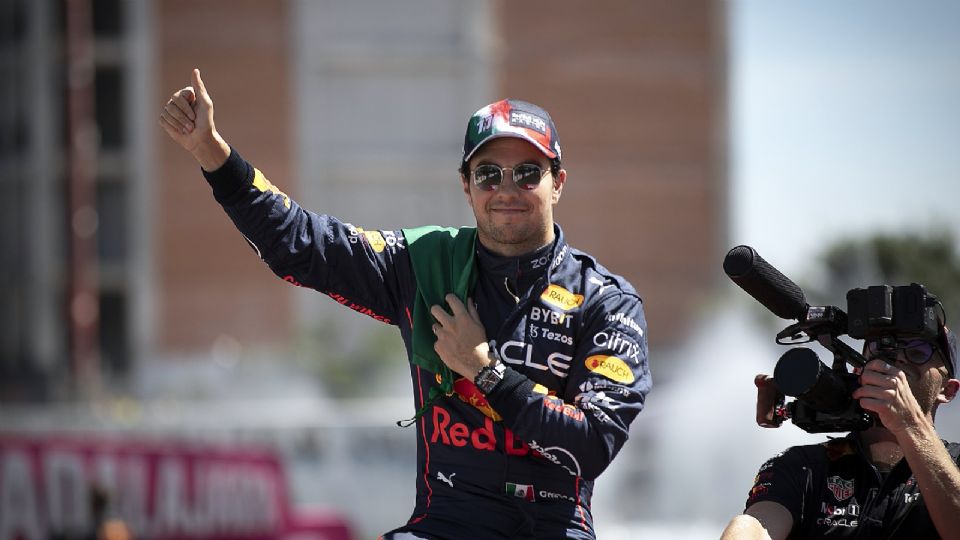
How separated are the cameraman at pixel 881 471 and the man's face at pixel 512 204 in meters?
0.78

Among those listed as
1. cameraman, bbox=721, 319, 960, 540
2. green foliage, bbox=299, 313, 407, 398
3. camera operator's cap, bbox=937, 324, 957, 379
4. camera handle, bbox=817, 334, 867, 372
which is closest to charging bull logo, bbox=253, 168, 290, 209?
cameraman, bbox=721, 319, 960, 540

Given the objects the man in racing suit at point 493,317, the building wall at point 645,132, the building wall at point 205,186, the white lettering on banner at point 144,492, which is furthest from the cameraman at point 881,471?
the building wall at point 645,132

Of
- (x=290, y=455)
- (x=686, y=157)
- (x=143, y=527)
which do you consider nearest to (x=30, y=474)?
(x=143, y=527)

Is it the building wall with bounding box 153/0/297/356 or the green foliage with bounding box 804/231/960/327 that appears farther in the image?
the building wall with bounding box 153/0/297/356

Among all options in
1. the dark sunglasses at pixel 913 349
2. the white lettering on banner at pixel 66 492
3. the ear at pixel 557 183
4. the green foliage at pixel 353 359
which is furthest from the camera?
the green foliage at pixel 353 359

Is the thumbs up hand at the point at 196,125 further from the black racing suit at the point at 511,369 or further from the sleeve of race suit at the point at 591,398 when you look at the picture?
the sleeve of race suit at the point at 591,398

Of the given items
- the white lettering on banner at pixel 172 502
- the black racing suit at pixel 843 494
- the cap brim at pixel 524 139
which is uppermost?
the cap brim at pixel 524 139

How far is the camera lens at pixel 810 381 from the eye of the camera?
12.2 ft

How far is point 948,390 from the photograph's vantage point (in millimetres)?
4129

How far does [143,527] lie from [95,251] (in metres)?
25.0

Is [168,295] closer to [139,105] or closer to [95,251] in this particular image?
[95,251]

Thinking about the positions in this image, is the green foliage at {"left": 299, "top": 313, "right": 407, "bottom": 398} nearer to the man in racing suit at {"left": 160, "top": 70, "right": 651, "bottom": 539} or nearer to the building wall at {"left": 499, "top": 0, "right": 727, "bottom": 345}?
the building wall at {"left": 499, "top": 0, "right": 727, "bottom": 345}

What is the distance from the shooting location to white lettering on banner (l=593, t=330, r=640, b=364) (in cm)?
399

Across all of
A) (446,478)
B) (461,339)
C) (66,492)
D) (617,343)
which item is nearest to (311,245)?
(461,339)
